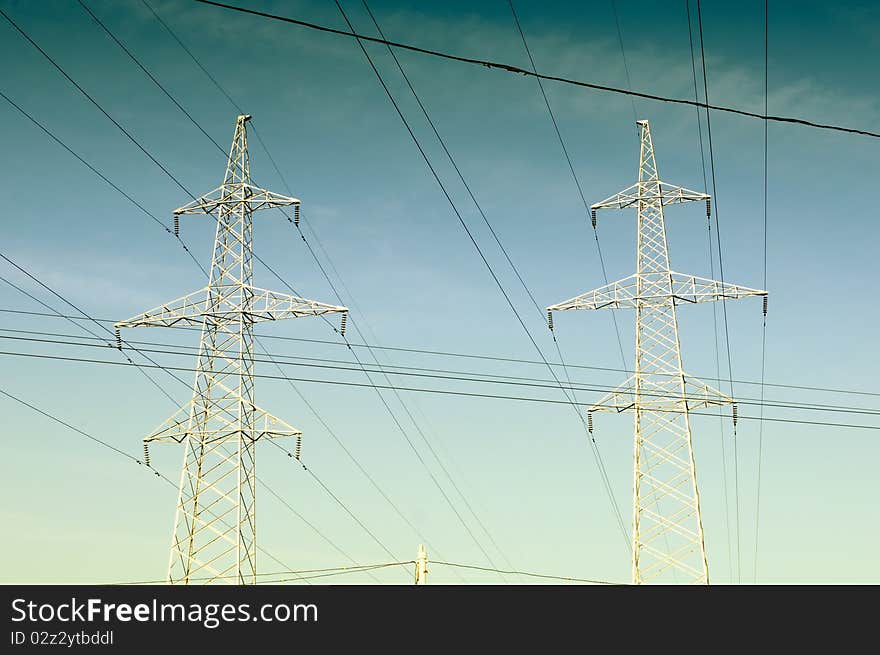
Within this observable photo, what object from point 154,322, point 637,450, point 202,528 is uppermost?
point 154,322

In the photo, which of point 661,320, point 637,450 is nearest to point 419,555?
point 637,450

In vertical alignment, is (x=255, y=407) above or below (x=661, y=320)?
below

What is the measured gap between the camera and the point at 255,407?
86.7 feet
